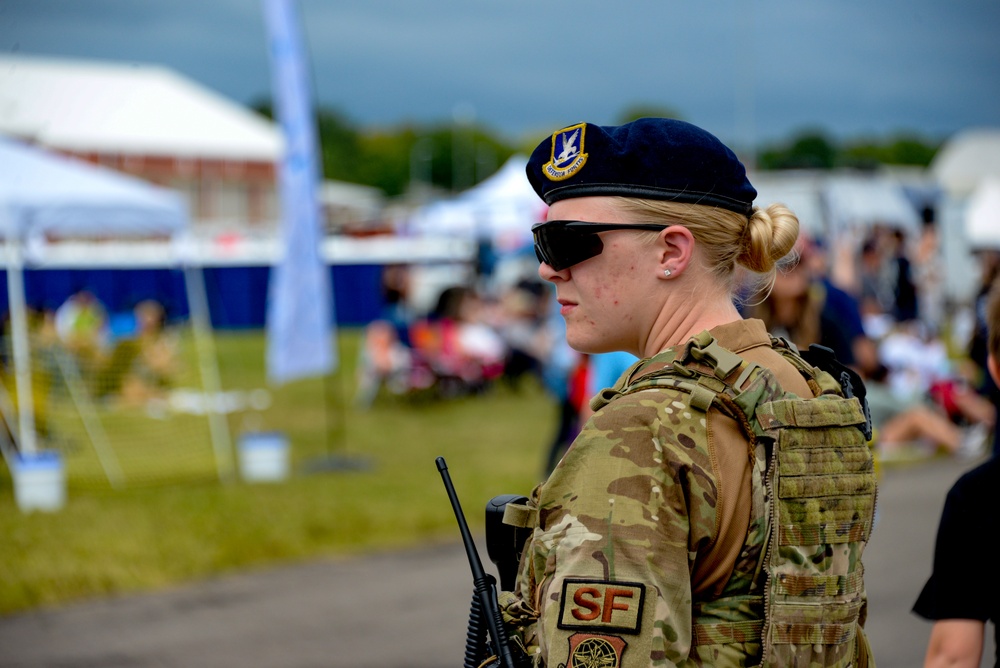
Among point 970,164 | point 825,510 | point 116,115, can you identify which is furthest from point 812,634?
point 970,164

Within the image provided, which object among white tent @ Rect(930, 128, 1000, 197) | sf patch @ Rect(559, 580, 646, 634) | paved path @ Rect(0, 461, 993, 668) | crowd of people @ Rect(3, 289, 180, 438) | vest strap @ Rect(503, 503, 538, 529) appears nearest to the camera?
sf patch @ Rect(559, 580, 646, 634)

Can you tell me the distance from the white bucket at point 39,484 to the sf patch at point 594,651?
7.33 m

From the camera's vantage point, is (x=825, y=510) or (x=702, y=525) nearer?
(x=702, y=525)

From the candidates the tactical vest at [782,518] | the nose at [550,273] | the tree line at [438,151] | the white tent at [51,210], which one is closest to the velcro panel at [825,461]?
the tactical vest at [782,518]

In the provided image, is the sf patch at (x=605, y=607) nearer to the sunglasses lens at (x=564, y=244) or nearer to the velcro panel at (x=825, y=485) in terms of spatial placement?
Answer: the velcro panel at (x=825, y=485)

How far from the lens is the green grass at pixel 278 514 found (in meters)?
6.48

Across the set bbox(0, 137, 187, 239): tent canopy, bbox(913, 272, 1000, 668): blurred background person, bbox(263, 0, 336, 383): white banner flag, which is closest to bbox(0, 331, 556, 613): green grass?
bbox(263, 0, 336, 383): white banner flag

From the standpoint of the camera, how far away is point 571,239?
1.81 meters

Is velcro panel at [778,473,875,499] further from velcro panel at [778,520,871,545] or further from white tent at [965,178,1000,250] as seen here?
white tent at [965,178,1000,250]

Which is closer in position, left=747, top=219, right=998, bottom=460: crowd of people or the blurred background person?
the blurred background person

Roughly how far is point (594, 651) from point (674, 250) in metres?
0.67

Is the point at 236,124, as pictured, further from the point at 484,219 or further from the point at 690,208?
the point at 690,208

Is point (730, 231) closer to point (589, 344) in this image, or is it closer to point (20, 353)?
point (589, 344)

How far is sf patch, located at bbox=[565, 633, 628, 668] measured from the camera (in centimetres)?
151
